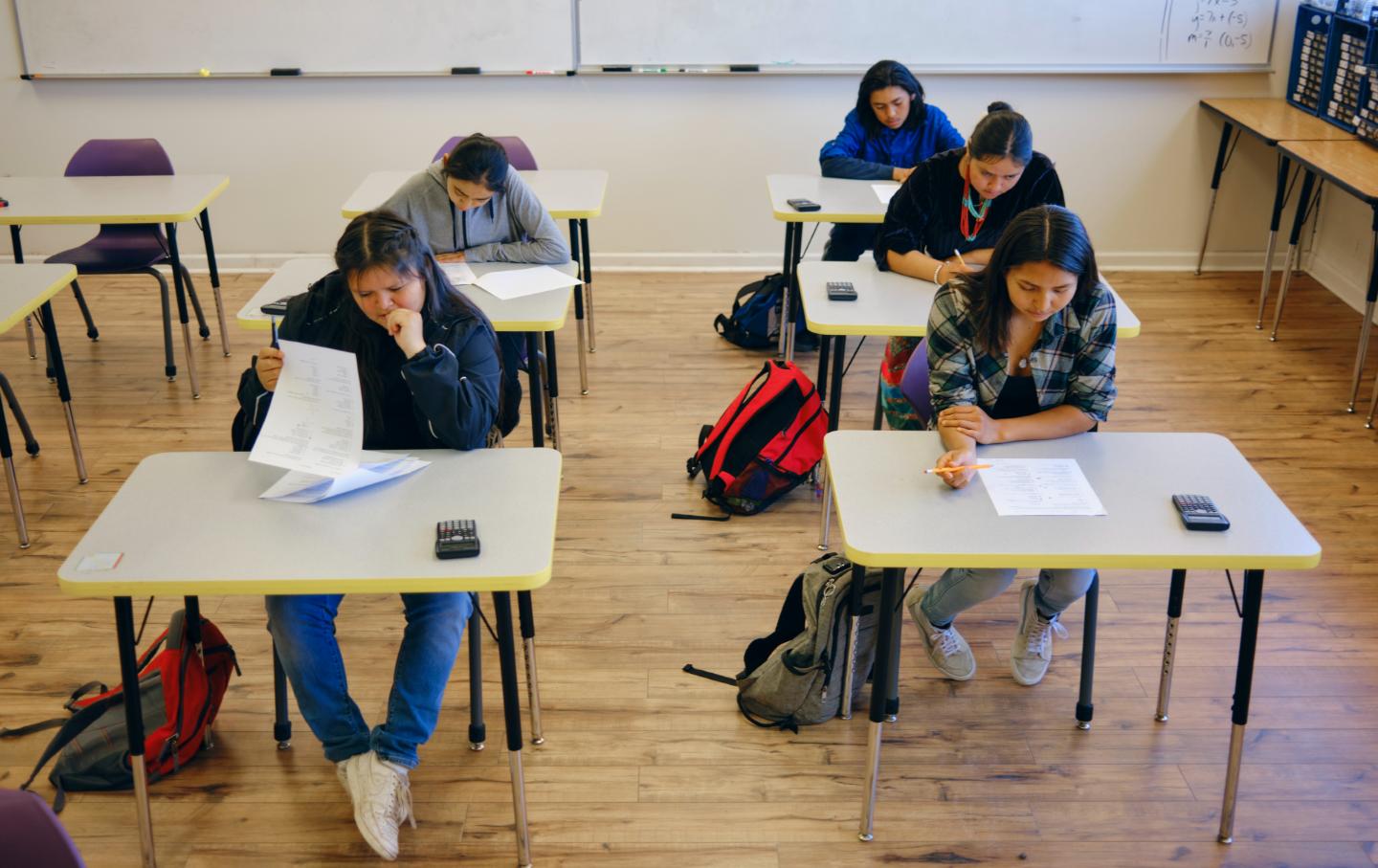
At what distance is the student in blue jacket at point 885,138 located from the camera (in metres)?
4.38

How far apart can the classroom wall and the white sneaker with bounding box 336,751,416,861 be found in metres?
3.59

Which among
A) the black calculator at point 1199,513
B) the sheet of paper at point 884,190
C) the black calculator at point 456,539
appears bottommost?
the black calculator at point 456,539

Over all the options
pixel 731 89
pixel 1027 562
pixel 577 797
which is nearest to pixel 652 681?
pixel 577 797

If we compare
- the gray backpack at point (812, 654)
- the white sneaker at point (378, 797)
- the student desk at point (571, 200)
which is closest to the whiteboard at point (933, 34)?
the student desk at point (571, 200)

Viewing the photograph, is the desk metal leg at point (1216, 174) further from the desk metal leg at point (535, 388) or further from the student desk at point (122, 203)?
the student desk at point (122, 203)

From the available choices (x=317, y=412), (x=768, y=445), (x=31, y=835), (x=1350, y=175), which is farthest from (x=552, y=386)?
(x=1350, y=175)

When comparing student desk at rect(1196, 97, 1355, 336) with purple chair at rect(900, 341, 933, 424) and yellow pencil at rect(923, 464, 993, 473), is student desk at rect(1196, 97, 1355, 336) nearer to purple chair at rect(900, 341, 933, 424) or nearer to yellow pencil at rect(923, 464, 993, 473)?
purple chair at rect(900, 341, 933, 424)

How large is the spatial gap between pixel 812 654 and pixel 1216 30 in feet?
12.9

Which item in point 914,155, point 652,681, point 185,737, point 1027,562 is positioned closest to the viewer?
point 1027,562

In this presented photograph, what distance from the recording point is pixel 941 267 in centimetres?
337

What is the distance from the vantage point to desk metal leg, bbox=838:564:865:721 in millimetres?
2412

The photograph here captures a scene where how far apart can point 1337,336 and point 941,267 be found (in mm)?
2362

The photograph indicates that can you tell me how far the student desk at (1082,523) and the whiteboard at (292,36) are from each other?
3.39 m

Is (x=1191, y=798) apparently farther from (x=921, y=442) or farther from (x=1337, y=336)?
(x=1337, y=336)
